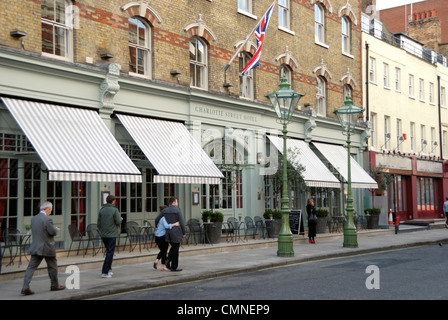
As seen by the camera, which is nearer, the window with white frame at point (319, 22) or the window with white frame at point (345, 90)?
the window with white frame at point (319, 22)

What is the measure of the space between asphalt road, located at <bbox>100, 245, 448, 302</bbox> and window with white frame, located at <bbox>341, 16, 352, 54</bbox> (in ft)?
54.4

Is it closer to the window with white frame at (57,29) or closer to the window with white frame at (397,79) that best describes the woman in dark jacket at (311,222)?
the window with white frame at (57,29)

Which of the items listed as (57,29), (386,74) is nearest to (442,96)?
(386,74)

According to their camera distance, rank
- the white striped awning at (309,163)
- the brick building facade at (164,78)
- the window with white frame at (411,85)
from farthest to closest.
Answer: the window with white frame at (411,85) < the white striped awning at (309,163) < the brick building facade at (164,78)

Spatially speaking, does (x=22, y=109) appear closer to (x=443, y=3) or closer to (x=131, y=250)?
(x=131, y=250)

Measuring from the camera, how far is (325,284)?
37.9ft

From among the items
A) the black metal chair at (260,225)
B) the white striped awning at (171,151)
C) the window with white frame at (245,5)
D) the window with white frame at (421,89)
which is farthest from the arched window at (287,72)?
the window with white frame at (421,89)

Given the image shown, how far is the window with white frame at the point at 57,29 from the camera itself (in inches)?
616

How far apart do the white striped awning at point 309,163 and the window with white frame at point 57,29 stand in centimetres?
964

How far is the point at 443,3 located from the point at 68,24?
45.6 meters

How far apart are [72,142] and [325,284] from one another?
7.35m

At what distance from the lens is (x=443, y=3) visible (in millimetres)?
53344

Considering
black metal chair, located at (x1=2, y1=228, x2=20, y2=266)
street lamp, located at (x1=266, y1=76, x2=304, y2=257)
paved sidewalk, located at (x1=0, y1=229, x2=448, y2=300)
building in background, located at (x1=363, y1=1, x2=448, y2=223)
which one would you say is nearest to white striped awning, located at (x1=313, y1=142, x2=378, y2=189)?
building in background, located at (x1=363, y1=1, x2=448, y2=223)

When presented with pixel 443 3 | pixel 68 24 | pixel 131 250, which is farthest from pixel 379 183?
pixel 443 3
